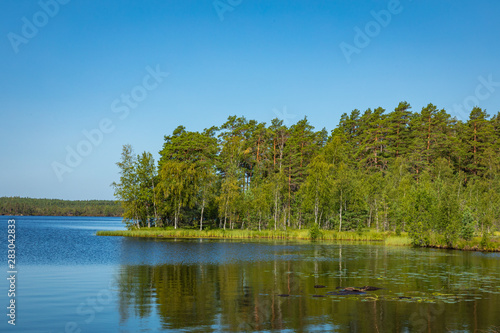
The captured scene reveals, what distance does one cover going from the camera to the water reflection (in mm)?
19328

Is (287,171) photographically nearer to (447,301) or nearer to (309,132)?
(309,132)

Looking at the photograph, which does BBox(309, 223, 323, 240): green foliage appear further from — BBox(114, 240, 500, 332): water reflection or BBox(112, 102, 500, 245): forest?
BBox(114, 240, 500, 332): water reflection

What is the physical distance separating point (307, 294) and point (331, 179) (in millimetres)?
64068

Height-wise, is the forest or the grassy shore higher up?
the forest

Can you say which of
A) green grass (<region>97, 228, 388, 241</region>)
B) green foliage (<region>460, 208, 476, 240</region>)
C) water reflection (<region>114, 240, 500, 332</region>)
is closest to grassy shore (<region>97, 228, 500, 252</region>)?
green grass (<region>97, 228, 388, 241</region>)

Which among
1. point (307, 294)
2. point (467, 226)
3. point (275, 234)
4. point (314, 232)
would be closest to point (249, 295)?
point (307, 294)

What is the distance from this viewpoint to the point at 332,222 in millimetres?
89000

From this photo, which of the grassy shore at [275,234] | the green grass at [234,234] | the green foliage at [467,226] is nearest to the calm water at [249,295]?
the green foliage at [467,226]

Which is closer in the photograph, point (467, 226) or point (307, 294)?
point (307, 294)

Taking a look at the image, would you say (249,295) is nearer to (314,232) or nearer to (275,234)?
(314,232)

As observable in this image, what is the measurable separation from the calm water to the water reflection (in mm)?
62

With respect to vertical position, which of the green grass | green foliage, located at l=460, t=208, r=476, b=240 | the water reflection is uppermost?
green foliage, located at l=460, t=208, r=476, b=240

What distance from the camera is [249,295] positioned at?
25.8 metres

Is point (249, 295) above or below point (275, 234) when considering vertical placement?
above
